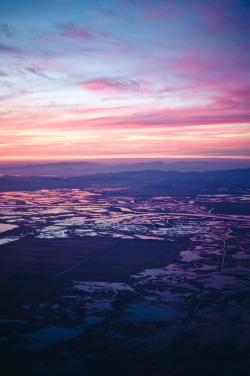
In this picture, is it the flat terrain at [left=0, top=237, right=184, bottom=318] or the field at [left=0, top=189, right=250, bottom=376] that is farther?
the flat terrain at [left=0, top=237, right=184, bottom=318]

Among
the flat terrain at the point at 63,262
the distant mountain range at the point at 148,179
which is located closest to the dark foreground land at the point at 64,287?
the flat terrain at the point at 63,262

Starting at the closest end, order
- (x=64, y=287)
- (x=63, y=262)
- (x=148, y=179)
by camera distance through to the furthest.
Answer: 1. (x=64, y=287)
2. (x=63, y=262)
3. (x=148, y=179)

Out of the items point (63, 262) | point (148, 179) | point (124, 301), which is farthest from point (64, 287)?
point (148, 179)

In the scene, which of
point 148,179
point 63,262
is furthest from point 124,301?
point 148,179

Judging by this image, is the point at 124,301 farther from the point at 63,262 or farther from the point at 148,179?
the point at 148,179

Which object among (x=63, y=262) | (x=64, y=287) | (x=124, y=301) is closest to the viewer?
(x=124, y=301)

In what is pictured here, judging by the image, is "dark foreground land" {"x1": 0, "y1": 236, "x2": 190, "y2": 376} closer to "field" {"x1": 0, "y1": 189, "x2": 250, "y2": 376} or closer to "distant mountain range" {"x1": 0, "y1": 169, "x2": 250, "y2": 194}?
"field" {"x1": 0, "y1": 189, "x2": 250, "y2": 376}

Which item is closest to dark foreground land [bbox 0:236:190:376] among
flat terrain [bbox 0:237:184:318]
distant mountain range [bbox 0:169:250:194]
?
flat terrain [bbox 0:237:184:318]

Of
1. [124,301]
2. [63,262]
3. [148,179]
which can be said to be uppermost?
[148,179]

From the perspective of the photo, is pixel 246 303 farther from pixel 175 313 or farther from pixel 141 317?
pixel 141 317

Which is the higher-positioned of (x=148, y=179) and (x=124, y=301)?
(x=148, y=179)

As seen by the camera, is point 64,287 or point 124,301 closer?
point 124,301

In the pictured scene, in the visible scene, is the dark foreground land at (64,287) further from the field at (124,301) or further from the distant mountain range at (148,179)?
the distant mountain range at (148,179)
